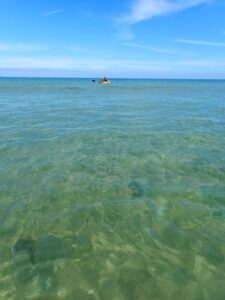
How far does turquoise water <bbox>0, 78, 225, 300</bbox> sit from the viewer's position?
5.53 meters

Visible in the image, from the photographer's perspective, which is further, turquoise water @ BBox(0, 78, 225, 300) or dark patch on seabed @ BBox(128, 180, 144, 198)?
dark patch on seabed @ BBox(128, 180, 144, 198)

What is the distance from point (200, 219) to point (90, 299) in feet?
12.4

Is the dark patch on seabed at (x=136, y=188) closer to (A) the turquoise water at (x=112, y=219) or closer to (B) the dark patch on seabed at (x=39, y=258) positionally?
(A) the turquoise water at (x=112, y=219)

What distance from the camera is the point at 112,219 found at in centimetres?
766

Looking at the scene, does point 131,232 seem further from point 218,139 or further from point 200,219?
point 218,139

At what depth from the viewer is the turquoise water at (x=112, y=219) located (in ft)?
18.1

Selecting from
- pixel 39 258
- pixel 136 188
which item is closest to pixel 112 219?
pixel 136 188

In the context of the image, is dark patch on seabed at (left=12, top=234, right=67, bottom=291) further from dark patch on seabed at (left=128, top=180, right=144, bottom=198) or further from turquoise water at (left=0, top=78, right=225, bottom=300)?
dark patch on seabed at (left=128, top=180, right=144, bottom=198)

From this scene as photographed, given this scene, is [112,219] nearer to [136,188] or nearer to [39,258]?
[136,188]

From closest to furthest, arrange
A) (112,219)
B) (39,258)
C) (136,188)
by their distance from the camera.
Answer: (39,258), (112,219), (136,188)

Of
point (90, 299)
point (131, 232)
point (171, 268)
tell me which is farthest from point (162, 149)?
point (90, 299)

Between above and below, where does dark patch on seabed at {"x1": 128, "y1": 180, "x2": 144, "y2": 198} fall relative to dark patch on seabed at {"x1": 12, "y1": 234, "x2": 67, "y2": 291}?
below

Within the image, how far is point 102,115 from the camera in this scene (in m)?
23.9

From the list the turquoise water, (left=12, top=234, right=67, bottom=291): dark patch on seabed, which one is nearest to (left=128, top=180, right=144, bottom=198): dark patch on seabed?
the turquoise water
